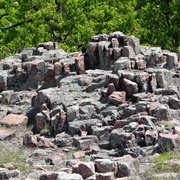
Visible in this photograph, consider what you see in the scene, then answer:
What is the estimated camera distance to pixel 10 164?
18969 millimetres

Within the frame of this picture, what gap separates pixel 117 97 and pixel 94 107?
1032 mm

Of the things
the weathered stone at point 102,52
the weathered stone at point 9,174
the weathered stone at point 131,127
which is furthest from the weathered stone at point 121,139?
the weathered stone at point 102,52

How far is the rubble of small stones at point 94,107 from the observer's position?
1897cm

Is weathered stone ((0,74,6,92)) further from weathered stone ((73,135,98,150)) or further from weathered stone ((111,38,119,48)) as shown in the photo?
weathered stone ((73,135,98,150))

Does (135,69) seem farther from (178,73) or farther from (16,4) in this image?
(16,4)

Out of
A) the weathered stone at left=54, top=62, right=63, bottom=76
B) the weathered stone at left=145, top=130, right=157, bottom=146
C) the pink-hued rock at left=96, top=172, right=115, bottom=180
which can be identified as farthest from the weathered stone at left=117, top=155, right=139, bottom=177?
the weathered stone at left=54, top=62, right=63, bottom=76

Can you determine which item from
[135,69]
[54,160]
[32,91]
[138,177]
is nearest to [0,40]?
[32,91]

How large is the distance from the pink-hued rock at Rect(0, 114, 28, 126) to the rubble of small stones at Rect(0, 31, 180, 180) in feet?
0.14

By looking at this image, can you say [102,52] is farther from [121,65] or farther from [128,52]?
[121,65]

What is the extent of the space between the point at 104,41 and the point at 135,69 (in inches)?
125

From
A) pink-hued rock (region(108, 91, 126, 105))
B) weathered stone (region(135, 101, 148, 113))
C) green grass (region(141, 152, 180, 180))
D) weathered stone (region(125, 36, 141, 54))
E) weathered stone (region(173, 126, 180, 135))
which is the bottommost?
green grass (region(141, 152, 180, 180))

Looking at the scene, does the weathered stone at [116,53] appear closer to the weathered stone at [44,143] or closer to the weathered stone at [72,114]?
the weathered stone at [72,114]

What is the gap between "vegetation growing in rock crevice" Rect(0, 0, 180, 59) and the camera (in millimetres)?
43219

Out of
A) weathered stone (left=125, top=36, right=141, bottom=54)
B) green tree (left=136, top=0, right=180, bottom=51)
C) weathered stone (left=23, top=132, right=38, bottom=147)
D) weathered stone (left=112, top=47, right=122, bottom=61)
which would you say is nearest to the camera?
weathered stone (left=23, top=132, right=38, bottom=147)
